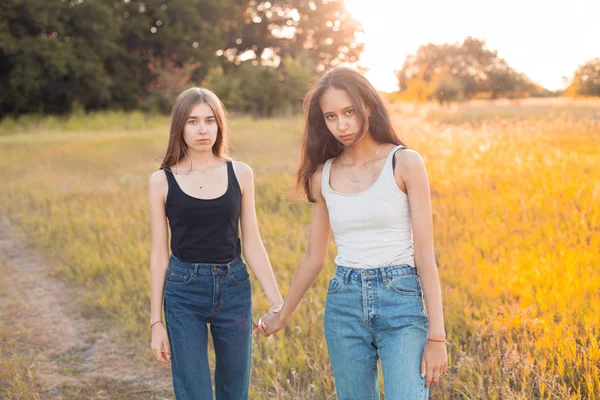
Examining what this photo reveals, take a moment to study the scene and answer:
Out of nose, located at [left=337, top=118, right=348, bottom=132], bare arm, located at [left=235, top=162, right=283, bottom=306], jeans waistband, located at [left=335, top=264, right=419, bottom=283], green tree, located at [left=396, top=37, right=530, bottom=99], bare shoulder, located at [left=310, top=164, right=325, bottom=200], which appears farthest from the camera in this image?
green tree, located at [left=396, top=37, right=530, bottom=99]

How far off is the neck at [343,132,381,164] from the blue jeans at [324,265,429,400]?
0.48 m

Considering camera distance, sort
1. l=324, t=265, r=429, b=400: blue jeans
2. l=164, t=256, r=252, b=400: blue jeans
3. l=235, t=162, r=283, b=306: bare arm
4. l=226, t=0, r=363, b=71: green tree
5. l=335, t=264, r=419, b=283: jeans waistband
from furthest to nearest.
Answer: l=226, t=0, r=363, b=71: green tree
l=235, t=162, r=283, b=306: bare arm
l=164, t=256, r=252, b=400: blue jeans
l=335, t=264, r=419, b=283: jeans waistband
l=324, t=265, r=429, b=400: blue jeans

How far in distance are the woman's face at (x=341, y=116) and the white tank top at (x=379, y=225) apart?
0.63ft

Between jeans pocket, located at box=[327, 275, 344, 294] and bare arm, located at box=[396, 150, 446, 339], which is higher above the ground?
bare arm, located at box=[396, 150, 446, 339]

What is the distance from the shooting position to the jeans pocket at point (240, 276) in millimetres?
2826

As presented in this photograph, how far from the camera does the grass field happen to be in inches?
139

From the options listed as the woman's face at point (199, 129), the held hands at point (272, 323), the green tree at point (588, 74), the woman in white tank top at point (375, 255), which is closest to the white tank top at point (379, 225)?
the woman in white tank top at point (375, 255)

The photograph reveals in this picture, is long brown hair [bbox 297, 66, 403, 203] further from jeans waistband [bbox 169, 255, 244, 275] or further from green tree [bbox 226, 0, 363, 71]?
green tree [bbox 226, 0, 363, 71]

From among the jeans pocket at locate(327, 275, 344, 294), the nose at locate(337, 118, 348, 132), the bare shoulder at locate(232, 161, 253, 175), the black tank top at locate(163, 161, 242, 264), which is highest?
the nose at locate(337, 118, 348, 132)

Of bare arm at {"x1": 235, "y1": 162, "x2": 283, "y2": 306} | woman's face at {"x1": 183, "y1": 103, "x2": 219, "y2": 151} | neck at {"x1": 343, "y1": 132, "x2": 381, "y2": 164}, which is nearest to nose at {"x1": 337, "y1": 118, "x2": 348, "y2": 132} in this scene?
neck at {"x1": 343, "y1": 132, "x2": 381, "y2": 164}

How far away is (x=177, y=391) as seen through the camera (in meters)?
2.79

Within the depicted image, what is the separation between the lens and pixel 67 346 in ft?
16.6

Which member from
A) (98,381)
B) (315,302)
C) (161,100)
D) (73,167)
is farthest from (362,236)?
(161,100)

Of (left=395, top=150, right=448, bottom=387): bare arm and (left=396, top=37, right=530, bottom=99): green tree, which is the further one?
(left=396, top=37, right=530, bottom=99): green tree
